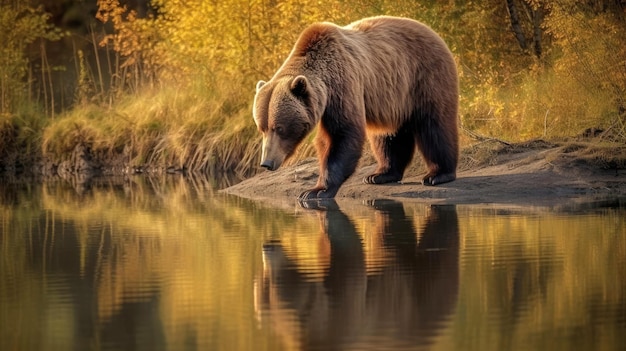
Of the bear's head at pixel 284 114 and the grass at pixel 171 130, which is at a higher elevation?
the bear's head at pixel 284 114

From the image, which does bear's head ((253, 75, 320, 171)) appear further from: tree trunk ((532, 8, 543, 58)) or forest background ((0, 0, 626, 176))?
tree trunk ((532, 8, 543, 58))

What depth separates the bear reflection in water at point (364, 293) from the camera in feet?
17.4

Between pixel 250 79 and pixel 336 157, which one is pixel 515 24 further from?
pixel 336 157

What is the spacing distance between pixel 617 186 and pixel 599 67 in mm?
2918

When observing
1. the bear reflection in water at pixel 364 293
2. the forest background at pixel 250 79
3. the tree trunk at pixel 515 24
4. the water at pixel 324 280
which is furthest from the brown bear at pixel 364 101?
the tree trunk at pixel 515 24

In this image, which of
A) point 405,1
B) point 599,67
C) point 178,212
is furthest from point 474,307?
point 405,1

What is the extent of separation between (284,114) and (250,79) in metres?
8.90

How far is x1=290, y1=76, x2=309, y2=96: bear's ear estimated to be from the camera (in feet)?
36.2

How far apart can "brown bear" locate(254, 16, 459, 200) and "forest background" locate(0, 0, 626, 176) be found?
5.39ft

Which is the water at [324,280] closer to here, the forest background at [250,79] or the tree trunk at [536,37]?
the forest background at [250,79]

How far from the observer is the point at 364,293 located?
629 cm

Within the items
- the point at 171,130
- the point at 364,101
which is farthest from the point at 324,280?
the point at 171,130

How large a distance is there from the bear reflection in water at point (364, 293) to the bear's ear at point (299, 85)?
2.32 m

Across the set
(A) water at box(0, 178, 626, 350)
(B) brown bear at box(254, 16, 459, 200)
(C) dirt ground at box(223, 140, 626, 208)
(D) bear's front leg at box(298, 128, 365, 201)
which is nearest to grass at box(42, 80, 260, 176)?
(C) dirt ground at box(223, 140, 626, 208)
